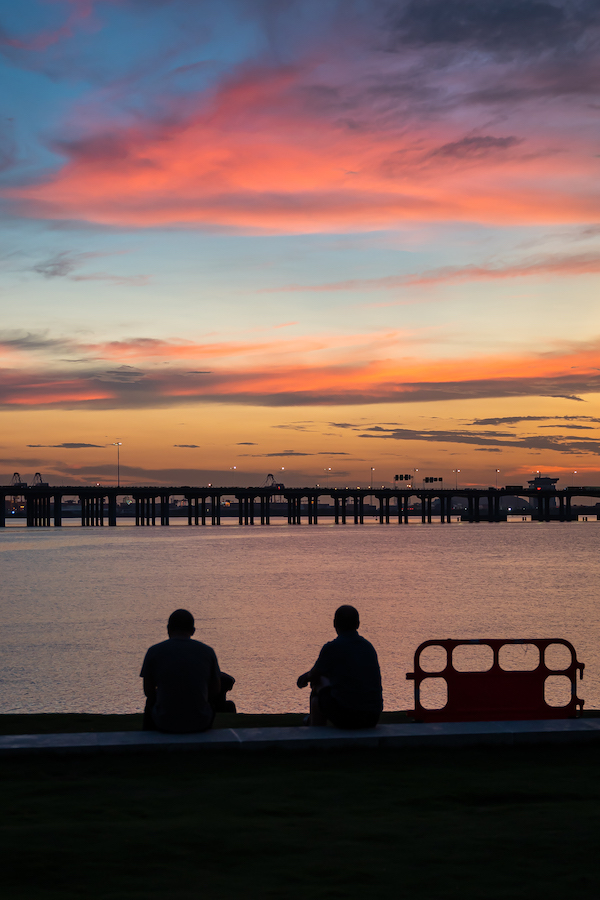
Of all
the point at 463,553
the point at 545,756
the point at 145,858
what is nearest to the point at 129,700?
the point at 545,756

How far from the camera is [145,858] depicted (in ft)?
20.5

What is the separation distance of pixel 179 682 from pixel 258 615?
98.1 ft

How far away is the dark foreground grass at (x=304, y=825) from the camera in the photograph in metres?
5.80

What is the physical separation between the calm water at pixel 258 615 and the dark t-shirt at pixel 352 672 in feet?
31.6

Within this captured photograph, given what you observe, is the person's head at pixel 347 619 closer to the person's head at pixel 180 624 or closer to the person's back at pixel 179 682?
the person's back at pixel 179 682

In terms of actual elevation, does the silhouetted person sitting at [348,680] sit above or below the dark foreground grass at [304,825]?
above

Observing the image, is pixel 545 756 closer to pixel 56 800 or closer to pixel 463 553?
pixel 56 800

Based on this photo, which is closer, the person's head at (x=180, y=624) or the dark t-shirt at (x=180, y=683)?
the dark t-shirt at (x=180, y=683)

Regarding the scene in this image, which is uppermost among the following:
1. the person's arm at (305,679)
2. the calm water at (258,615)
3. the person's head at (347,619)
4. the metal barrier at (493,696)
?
the person's head at (347,619)

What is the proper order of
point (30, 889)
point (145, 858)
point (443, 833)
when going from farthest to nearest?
point (443, 833) → point (145, 858) → point (30, 889)

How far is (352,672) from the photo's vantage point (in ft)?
31.6

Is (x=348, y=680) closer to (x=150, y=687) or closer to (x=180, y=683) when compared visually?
(x=180, y=683)

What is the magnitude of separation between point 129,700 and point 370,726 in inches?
463

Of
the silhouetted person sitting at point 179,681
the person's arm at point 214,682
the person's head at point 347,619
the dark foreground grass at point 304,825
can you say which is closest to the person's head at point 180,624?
the silhouetted person sitting at point 179,681
